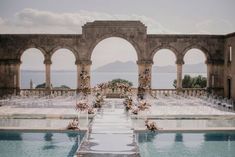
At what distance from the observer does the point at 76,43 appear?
31391 millimetres

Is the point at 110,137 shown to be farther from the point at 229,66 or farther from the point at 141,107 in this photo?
the point at 229,66

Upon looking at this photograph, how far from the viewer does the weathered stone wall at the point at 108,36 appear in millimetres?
31141

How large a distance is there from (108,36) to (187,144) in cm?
1626

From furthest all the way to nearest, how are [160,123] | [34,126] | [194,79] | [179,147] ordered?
[194,79] → [160,123] → [34,126] → [179,147]

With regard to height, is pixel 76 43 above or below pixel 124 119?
above

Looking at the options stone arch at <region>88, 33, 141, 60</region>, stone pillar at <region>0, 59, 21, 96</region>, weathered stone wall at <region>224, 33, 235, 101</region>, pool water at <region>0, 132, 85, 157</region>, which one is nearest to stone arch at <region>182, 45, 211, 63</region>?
weathered stone wall at <region>224, 33, 235, 101</region>

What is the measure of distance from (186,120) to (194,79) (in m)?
35.7

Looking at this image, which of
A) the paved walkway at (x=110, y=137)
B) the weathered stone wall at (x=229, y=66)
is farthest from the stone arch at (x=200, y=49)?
the paved walkway at (x=110, y=137)

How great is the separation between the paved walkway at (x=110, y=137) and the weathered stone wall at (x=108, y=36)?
34.8 feet

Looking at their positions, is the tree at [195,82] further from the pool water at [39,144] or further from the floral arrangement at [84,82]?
the pool water at [39,144]

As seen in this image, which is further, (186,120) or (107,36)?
(107,36)

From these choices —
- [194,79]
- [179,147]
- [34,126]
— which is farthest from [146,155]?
[194,79]

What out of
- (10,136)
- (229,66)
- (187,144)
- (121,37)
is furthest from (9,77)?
(187,144)

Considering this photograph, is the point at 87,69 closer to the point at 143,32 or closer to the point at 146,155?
the point at 143,32
